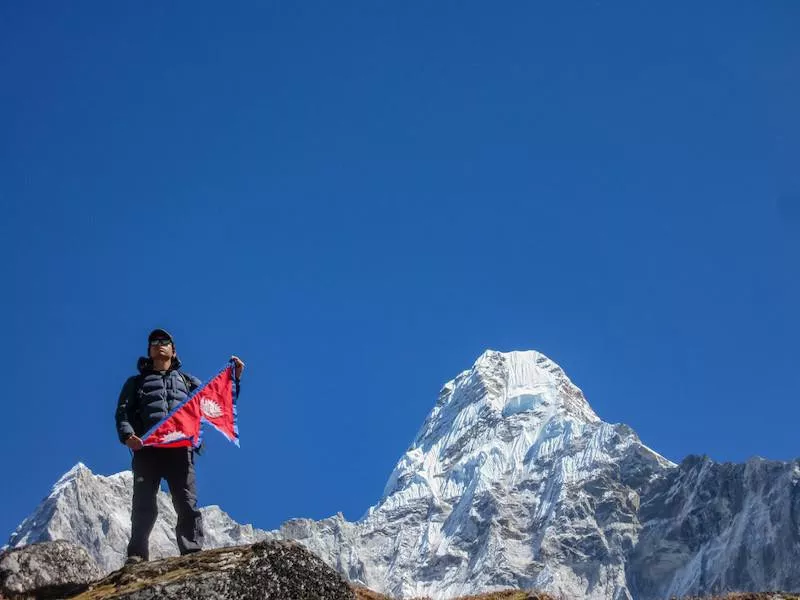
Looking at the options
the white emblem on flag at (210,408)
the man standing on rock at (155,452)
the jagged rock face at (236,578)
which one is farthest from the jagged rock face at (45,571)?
the white emblem on flag at (210,408)

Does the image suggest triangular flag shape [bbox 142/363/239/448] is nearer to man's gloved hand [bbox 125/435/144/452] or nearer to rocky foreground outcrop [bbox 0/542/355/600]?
man's gloved hand [bbox 125/435/144/452]

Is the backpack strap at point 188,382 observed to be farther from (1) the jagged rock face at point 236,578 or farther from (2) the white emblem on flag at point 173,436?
(1) the jagged rock face at point 236,578

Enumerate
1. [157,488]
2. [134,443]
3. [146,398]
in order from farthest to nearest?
[146,398], [157,488], [134,443]

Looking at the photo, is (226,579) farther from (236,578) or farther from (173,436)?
(173,436)

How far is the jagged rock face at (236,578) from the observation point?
11938mm

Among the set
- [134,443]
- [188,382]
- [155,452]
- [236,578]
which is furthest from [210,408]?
[236,578]

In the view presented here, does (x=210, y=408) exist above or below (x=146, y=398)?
above

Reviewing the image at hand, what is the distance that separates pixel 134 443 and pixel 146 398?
3.10 ft

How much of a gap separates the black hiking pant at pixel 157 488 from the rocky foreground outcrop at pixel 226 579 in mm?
1525

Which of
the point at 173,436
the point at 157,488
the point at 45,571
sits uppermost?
the point at 173,436

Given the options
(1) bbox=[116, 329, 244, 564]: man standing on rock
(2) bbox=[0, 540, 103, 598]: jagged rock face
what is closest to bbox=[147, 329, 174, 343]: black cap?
(1) bbox=[116, 329, 244, 564]: man standing on rock

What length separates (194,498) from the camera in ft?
52.0

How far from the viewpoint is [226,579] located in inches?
476

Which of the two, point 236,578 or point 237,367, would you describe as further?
point 237,367
